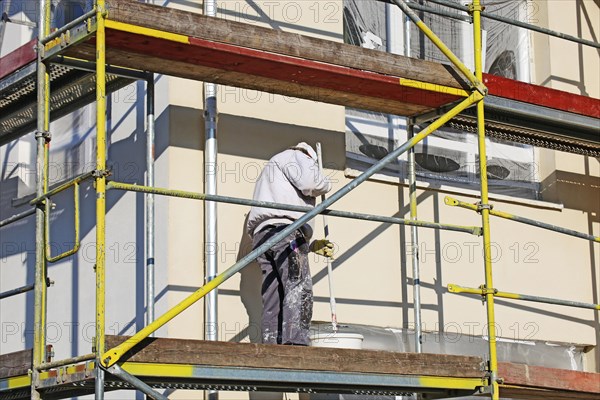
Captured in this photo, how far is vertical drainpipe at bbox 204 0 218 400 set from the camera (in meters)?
8.25

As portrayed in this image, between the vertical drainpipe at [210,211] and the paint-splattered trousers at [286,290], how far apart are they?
0.35 metres

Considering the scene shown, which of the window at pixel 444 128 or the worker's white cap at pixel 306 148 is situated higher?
the window at pixel 444 128

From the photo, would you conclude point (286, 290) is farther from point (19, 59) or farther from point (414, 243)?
point (19, 59)

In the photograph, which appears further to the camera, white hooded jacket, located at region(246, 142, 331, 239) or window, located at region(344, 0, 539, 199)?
window, located at region(344, 0, 539, 199)

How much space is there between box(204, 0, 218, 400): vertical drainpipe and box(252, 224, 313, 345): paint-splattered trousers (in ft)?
1.14

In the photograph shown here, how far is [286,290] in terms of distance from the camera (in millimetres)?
8062

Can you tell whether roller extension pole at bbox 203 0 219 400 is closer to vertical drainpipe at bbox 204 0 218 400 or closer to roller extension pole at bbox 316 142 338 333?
vertical drainpipe at bbox 204 0 218 400

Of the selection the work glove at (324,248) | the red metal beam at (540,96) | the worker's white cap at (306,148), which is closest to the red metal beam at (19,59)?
the worker's white cap at (306,148)

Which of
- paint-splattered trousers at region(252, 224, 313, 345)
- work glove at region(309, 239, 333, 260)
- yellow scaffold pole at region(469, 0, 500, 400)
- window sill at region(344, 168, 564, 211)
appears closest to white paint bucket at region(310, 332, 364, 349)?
paint-splattered trousers at region(252, 224, 313, 345)

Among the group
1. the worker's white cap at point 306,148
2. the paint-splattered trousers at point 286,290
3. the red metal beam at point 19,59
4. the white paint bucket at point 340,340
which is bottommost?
the white paint bucket at point 340,340

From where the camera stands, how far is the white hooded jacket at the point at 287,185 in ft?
26.9

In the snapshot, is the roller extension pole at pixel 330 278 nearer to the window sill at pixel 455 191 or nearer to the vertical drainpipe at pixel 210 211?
the window sill at pixel 455 191

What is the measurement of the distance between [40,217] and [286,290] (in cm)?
166

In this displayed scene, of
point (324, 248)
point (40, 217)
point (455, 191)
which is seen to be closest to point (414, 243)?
point (455, 191)
